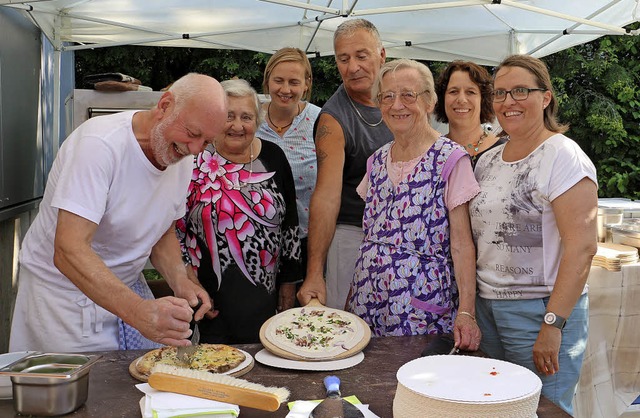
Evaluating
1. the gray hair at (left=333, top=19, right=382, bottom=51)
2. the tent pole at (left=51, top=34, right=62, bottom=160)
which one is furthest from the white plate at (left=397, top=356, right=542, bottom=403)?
the tent pole at (left=51, top=34, right=62, bottom=160)

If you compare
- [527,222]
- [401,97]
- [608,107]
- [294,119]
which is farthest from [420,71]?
[608,107]

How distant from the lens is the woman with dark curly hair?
124 inches

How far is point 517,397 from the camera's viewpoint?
52.9 inches

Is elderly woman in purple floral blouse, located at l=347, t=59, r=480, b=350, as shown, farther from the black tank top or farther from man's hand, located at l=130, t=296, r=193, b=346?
man's hand, located at l=130, t=296, r=193, b=346

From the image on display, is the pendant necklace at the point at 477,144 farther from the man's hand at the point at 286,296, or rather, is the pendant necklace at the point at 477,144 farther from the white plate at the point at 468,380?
the white plate at the point at 468,380

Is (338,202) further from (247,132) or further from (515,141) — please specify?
(515,141)

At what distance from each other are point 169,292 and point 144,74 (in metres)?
6.29

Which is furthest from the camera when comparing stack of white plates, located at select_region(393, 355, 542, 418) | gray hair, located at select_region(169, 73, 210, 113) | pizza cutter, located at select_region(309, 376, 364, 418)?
gray hair, located at select_region(169, 73, 210, 113)

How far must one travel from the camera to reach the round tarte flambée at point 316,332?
2016mm

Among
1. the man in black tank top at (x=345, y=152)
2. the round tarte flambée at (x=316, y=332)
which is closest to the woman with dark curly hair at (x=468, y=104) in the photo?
the man in black tank top at (x=345, y=152)

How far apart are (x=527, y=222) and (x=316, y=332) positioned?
31.8 inches

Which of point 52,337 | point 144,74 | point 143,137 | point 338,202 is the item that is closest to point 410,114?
point 338,202

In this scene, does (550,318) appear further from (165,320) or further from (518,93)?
(165,320)

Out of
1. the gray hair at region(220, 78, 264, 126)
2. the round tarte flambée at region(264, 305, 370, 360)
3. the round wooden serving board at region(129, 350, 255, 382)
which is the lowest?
the round wooden serving board at region(129, 350, 255, 382)
